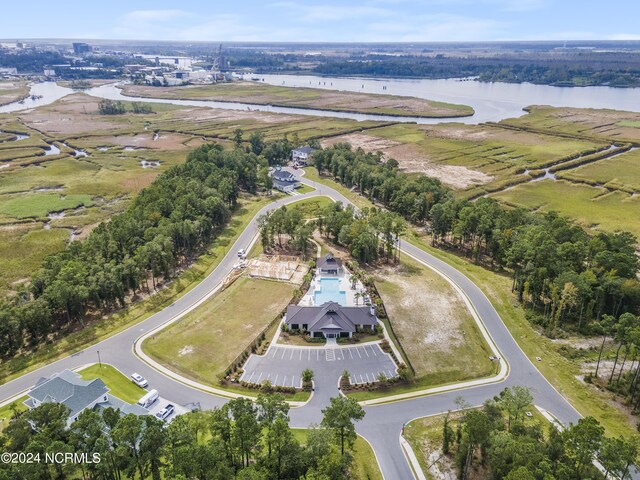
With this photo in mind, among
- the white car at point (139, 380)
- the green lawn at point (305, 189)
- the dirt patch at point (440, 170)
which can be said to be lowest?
the white car at point (139, 380)

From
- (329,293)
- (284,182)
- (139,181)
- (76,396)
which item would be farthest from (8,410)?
(139,181)

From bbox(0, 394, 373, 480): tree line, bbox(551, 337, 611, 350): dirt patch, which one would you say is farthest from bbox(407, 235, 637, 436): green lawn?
bbox(0, 394, 373, 480): tree line

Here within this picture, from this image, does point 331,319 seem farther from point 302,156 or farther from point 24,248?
point 302,156

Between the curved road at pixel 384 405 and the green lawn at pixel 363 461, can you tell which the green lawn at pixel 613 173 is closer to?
the curved road at pixel 384 405

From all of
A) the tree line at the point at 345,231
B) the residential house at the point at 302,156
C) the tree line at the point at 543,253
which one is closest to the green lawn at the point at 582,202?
Answer: the tree line at the point at 543,253

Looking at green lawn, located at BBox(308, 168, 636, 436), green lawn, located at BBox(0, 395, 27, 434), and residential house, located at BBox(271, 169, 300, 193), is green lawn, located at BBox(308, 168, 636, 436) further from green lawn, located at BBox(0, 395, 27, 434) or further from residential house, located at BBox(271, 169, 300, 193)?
green lawn, located at BBox(0, 395, 27, 434)

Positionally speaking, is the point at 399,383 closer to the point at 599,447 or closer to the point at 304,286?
the point at 599,447
